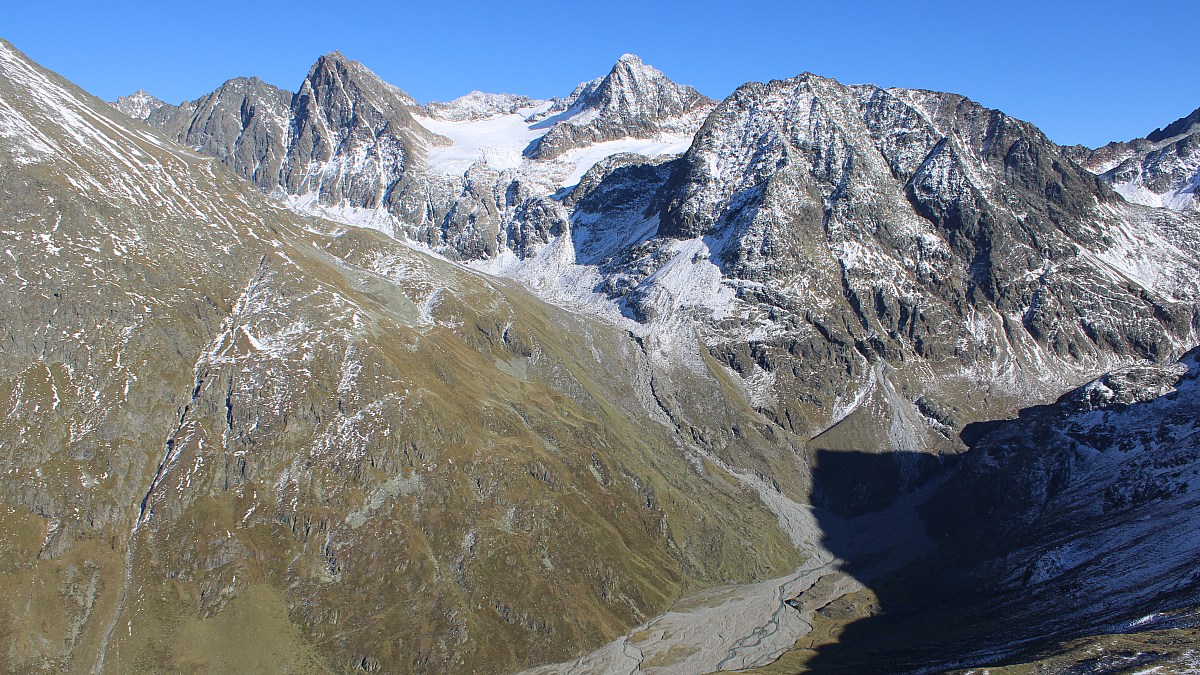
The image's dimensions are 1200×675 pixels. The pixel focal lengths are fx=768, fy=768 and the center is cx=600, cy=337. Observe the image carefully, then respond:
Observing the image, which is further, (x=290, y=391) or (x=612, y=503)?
(x=612, y=503)

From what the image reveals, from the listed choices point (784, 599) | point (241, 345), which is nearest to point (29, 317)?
point (241, 345)

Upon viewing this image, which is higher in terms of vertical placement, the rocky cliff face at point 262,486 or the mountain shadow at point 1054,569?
the rocky cliff face at point 262,486

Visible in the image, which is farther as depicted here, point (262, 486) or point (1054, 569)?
point (262, 486)

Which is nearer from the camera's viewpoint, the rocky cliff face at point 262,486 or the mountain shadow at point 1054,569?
the mountain shadow at point 1054,569

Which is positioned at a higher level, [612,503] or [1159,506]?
[612,503]

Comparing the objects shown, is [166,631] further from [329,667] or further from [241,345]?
[241,345]

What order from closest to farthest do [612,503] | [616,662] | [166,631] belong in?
1. [166,631]
2. [616,662]
3. [612,503]

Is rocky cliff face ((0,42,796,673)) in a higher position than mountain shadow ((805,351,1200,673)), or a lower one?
higher

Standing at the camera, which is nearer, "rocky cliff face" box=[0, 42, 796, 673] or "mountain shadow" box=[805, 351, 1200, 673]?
"mountain shadow" box=[805, 351, 1200, 673]

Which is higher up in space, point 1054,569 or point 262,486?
point 262,486

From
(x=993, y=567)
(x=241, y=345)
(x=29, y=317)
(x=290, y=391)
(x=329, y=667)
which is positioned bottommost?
(x=993, y=567)

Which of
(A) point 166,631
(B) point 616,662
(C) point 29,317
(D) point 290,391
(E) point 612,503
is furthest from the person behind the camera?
(E) point 612,503
